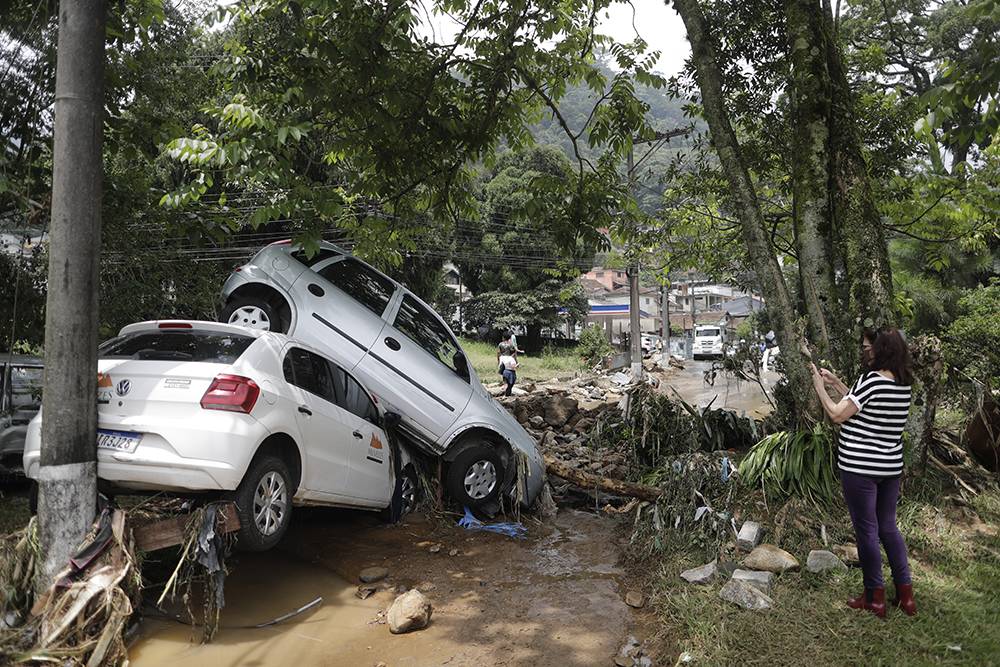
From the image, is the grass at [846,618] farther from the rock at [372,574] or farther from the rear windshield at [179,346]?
the rear windshield at [179,346]

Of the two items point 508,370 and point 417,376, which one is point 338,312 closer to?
point 417,376

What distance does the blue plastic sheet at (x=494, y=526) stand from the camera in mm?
6410

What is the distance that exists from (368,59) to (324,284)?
216 cm

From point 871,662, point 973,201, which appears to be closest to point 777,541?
point 871,662

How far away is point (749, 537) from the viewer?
16.0 feet

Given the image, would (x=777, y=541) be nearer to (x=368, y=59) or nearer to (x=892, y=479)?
(x=892, y=479)

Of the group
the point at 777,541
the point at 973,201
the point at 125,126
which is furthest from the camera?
the point at 973,201

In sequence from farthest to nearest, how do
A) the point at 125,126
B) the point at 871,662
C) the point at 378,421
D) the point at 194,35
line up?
the point at 194,35
the point at 125,126
the point at 378,421
the point at 871,662

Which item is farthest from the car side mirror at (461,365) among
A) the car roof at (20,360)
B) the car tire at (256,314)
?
the car roof at (20,360)

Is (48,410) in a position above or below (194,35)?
below

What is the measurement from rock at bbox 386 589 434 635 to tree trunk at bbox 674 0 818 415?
351 cm

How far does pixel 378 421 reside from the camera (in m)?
6.20

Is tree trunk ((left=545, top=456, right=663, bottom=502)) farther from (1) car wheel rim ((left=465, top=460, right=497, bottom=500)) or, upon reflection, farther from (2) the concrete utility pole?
(2) the concrete utility pole

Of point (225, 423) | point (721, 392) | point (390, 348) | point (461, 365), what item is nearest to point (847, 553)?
point (461, 365)
